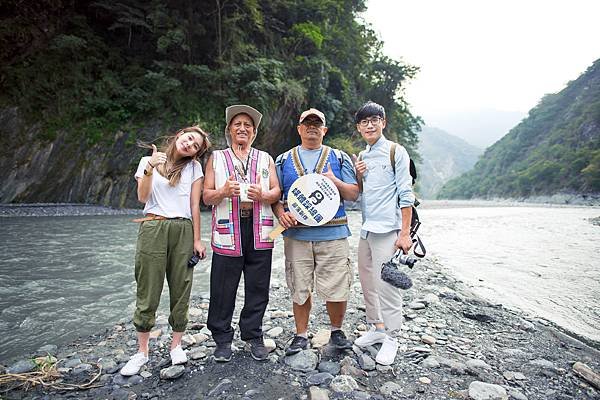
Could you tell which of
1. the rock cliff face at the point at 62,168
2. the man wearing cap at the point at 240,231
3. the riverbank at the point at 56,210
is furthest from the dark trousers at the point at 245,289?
the rock cliff face at the point at 62,168

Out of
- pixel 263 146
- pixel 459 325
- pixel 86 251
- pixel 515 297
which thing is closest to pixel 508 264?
pixel 515 297

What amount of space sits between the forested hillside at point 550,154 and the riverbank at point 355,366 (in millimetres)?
56507

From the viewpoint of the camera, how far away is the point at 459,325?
3.85 m

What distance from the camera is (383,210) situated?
2.92 meters

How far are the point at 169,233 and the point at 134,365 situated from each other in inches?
44.5

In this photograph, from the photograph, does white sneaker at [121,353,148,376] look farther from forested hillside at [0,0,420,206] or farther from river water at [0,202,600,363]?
forested hillside at [0,0,420,206]

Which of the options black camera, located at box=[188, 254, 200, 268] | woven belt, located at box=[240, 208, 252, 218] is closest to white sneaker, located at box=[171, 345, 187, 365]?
black camera, located at box=[188, 254, 200, 268]

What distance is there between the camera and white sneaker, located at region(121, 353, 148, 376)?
8.52 feet

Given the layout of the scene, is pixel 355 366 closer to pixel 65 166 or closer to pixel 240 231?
pixel 240 231

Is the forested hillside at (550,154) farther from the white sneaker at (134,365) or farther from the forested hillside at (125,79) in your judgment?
the white sneaker at (134,365)

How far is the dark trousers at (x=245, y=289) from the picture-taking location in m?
2.79

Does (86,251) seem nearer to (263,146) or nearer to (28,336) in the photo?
(28,336)

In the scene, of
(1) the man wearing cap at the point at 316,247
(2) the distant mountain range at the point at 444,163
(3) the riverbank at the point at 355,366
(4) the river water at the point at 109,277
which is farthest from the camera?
(2) the distant mountain range at the point at 444,163

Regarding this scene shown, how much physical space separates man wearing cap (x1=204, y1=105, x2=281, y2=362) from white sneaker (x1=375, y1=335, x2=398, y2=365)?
1.02 meters
